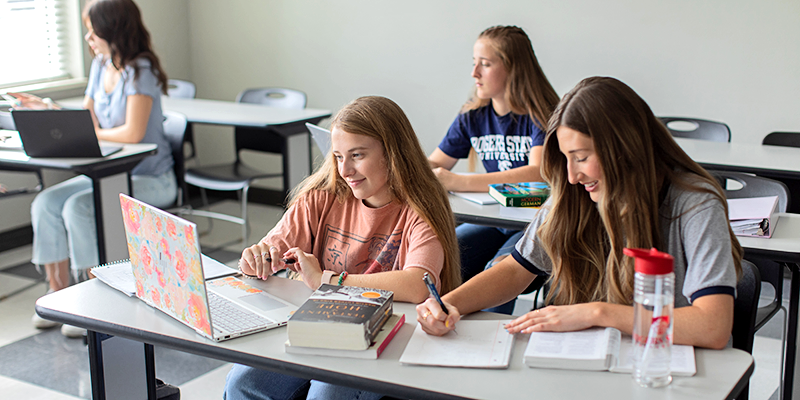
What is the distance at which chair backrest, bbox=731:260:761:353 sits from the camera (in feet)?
4.58

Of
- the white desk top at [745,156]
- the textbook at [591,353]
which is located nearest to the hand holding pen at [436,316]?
the textbook at [591,353]

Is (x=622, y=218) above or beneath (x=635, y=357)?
above

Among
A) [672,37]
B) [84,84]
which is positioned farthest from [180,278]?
[84,84]

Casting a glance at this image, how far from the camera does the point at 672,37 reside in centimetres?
361

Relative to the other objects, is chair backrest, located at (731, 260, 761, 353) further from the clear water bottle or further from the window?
the window

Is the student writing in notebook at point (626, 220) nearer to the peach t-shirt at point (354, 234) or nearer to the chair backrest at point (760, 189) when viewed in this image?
the peach t-shirt at point (354, 234)

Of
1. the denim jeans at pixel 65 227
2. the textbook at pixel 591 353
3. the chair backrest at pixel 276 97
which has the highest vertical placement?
the chair backrest at pixel 276 97

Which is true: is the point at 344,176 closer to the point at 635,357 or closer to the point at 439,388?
the point at 439,388

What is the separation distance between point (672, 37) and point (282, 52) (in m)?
2.43

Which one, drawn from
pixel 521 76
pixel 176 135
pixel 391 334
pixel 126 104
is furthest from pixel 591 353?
pixel 176 135

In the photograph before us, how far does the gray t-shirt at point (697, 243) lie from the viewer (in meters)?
1.25

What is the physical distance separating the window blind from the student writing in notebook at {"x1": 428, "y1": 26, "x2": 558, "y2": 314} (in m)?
2.76

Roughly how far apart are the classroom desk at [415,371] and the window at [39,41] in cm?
311

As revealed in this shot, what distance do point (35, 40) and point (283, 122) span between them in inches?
68.6
